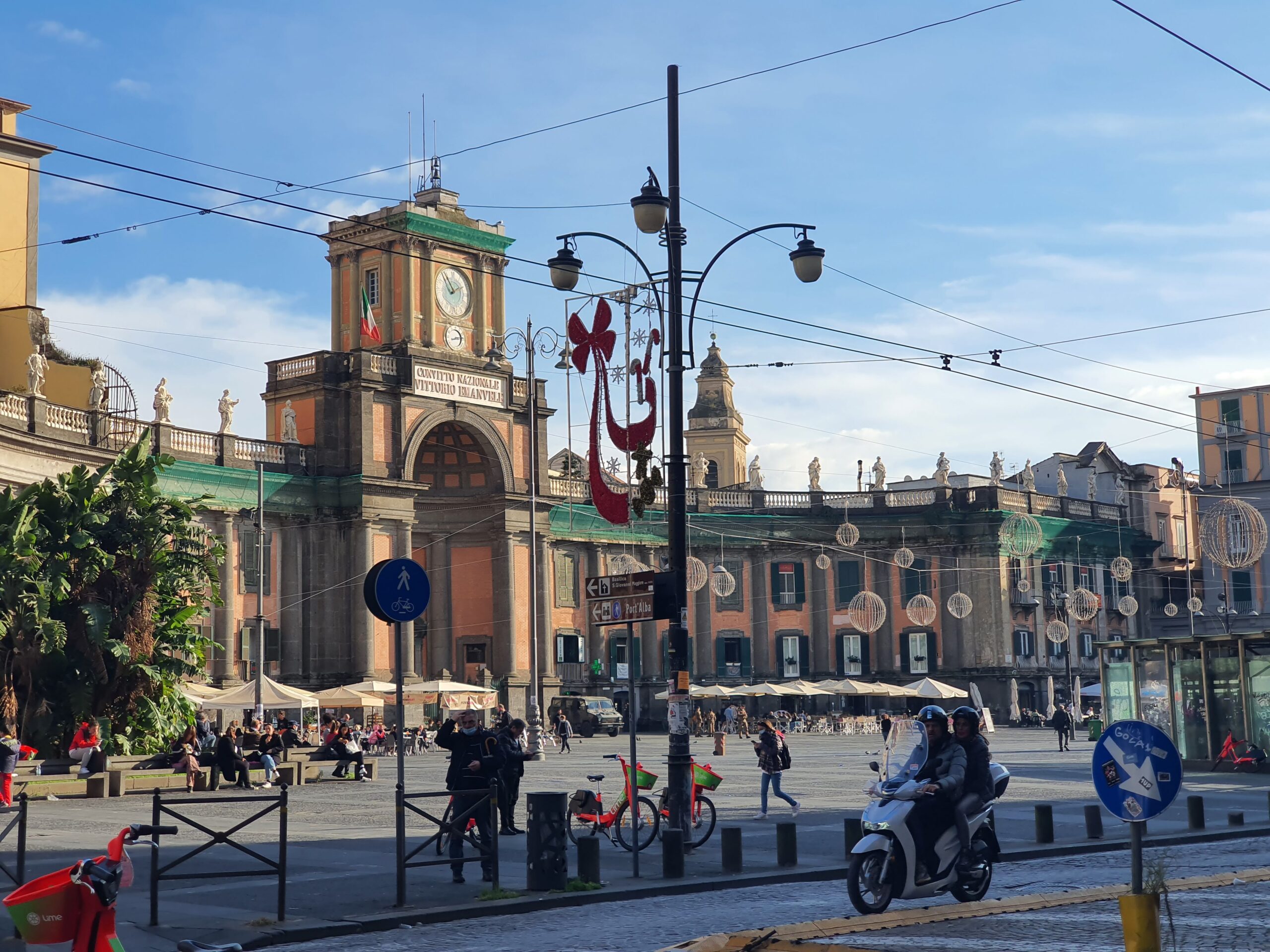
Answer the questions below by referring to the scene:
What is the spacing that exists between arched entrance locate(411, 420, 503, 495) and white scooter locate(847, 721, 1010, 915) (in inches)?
2032

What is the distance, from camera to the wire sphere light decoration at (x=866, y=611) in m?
63.2

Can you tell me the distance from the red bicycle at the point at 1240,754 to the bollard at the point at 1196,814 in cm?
1502

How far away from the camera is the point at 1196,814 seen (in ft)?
69.9

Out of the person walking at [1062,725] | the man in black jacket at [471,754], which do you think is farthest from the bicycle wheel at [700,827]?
the person walking at [1062,725]

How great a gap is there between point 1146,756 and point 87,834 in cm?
1552

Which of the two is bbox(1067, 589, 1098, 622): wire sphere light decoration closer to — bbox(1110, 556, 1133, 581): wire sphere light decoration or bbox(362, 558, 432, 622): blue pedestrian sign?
bbox(1110, 556, 1133, 581): wire sphere light decoration

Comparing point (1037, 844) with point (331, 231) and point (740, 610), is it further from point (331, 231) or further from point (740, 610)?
point (740, 610)

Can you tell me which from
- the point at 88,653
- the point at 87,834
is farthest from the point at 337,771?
the point at 87,834

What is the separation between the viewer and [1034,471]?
9888 cm

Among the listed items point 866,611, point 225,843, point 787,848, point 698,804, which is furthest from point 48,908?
point 866,611

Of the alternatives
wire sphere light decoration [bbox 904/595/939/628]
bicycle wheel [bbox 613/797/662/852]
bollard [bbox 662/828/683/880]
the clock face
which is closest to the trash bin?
bollard [bbox 662/828/683/880]

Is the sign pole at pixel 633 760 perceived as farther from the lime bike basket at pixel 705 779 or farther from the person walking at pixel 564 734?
the person walking at pixel 564 734

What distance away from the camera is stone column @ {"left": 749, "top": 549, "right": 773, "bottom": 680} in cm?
7612

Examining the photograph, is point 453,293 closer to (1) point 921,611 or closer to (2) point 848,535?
(2) point 848,535
